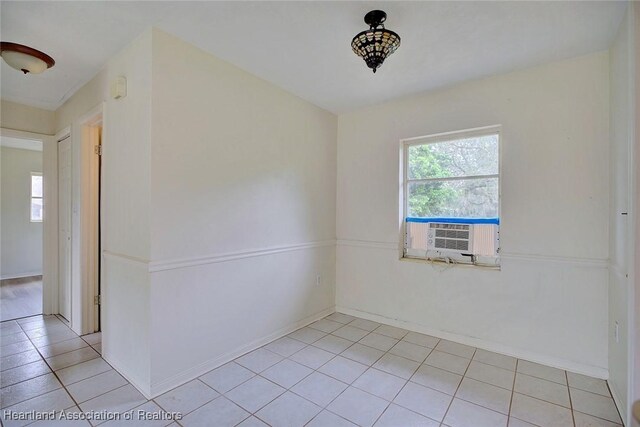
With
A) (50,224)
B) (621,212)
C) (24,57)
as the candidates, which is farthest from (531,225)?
(50,224)

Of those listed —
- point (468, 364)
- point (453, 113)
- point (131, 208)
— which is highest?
point (453, 113)

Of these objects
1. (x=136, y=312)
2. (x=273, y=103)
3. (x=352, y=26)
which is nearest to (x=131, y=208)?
(x=136, y=312)

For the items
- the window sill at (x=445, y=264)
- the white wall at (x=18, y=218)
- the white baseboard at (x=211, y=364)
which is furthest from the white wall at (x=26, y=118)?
the window sill at (x=445, y=264)

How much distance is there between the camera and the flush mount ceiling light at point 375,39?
1.82 metres

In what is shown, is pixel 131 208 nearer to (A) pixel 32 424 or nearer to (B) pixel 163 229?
(B) pixel 163 229

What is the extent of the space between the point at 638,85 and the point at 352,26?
164 centimetres

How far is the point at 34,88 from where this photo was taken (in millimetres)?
2945

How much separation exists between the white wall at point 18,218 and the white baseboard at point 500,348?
613cm

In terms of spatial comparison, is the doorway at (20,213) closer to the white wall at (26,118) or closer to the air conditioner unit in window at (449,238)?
the white wall at (26,118)

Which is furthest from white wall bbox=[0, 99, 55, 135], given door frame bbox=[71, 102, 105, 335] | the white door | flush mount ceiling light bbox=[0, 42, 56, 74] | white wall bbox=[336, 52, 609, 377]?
white wall bbox=[336, 52, 609, 377]

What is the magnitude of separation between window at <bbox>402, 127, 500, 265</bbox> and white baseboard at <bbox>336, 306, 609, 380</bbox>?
743 mm

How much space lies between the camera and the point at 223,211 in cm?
244

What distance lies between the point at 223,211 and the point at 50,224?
8.68 feet

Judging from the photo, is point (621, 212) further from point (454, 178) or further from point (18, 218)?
point (18, 218)
